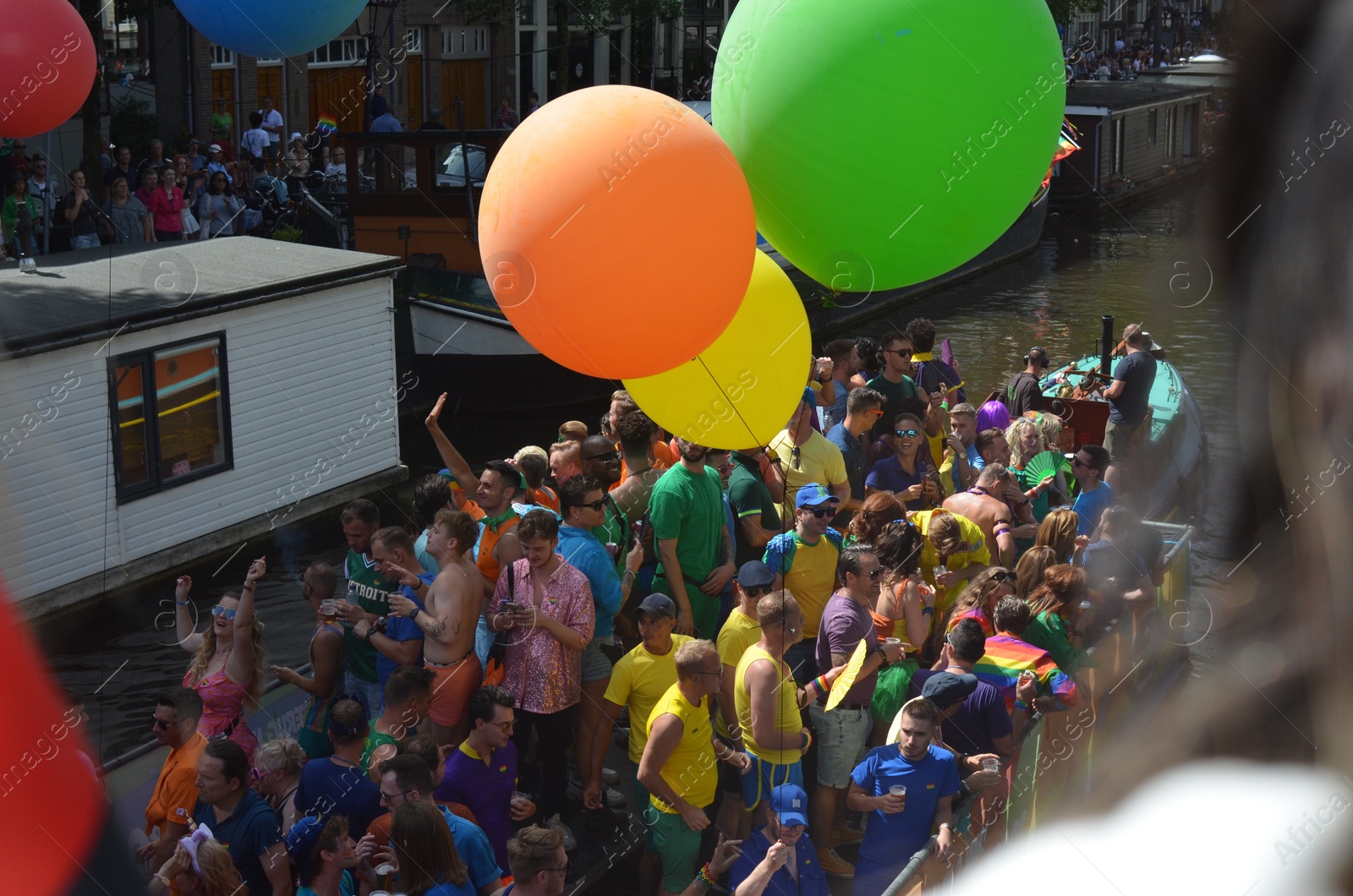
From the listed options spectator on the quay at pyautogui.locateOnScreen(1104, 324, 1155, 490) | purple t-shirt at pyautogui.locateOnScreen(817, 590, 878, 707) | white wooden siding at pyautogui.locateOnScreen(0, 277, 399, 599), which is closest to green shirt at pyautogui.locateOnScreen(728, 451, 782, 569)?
purple t-shirt at pyautogui.locateOnScreen(817, 590, 878, 707)

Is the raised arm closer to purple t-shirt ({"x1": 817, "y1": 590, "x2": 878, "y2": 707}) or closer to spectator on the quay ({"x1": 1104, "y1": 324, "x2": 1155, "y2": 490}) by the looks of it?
purple t-shirt ({"x1": 817, "y1": 590, "x2": 878, "y2": 707})

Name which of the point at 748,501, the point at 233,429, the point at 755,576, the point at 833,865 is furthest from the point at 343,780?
the point at 233,429

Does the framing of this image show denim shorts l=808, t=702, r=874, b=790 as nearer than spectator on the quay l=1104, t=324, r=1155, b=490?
Yes

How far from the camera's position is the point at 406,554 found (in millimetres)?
6176

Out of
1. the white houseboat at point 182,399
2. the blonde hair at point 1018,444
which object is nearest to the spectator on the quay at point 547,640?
the blonde hair at point 1018,444

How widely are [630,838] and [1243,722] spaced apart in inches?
218

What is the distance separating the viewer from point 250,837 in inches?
194

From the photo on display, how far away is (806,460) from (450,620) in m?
2.58

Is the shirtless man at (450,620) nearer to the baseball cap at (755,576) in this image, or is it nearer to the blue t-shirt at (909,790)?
the baseball cap at (755,576)

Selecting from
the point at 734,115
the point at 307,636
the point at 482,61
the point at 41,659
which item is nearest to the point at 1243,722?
the point at 41,659

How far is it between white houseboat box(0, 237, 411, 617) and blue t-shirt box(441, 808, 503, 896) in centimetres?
561

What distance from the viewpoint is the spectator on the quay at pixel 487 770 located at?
17.3 ft

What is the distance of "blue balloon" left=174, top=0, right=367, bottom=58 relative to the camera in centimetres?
516

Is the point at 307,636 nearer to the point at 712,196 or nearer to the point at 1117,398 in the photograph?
the point at 1117,398
